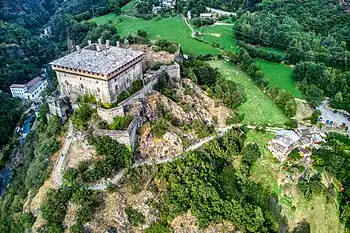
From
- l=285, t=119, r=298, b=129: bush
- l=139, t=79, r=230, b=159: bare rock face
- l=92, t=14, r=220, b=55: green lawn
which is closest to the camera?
l=139, t=79, r=230, b=159: bare rock face

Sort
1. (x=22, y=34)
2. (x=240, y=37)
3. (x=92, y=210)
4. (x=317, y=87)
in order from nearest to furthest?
1. (x=92, y=210)
2. (x=317, y=87)
3. (x=240, y=37)
4. (x=22, y=34)

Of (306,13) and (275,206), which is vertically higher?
(306,13)

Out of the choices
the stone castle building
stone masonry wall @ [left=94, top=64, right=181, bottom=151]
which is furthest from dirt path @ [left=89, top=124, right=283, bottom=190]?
the stone castle building

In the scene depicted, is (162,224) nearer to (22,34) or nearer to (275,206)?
(275,206)

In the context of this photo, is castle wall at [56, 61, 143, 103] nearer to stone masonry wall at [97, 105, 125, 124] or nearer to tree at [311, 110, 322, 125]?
stone masonry wall at [97, 105, 125, 124]

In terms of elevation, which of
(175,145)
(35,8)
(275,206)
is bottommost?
(35,8)

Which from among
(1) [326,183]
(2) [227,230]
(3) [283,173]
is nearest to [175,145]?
(2) [227,230]
